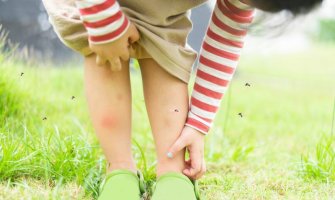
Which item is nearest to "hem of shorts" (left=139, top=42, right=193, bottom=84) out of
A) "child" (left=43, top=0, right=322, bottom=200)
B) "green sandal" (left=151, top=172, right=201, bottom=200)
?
"child" (left=43, top=0, right=322, bottom=200)

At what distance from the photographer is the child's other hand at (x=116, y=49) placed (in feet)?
3.72

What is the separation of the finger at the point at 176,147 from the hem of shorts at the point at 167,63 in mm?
144

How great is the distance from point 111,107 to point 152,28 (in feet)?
0.68

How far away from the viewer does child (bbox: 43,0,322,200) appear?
124 cm

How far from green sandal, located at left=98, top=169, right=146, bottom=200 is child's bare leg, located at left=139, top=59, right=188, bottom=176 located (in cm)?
7

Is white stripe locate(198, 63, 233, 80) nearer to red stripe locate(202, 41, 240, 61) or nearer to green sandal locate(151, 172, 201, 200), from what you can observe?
red stripe locate(202, 41, 240, 61)

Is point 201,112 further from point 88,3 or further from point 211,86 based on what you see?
point 88,3

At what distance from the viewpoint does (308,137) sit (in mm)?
2242

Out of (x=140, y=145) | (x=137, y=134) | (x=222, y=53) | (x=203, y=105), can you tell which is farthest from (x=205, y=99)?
(x=137, y=134)

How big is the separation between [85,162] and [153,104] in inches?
10.5

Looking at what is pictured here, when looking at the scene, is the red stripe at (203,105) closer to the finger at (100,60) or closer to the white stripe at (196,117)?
the white stripe at (196,117)

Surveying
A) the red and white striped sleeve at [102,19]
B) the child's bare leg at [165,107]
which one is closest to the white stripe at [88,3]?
the red and white striped sleeve at [102,19]

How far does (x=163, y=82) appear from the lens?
4.24ft

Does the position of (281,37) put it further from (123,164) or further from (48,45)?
(48,45)
